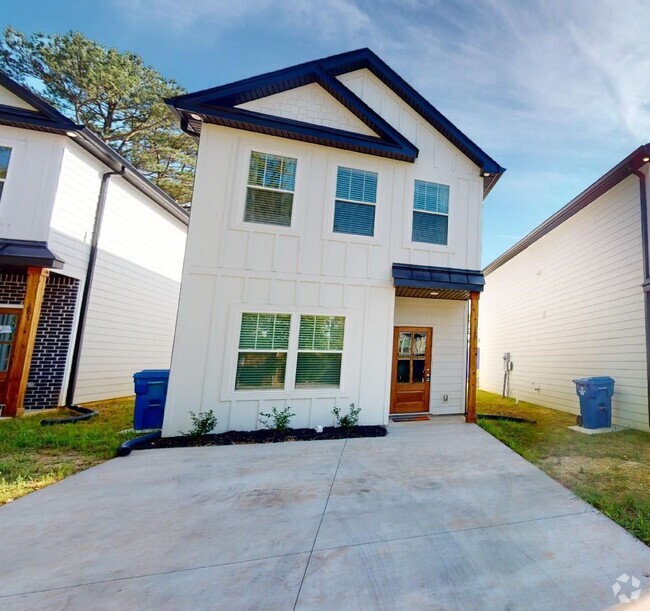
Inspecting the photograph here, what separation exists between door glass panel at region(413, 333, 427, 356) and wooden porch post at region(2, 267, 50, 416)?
28.6 feet

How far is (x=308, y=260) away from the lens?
6.85 meters

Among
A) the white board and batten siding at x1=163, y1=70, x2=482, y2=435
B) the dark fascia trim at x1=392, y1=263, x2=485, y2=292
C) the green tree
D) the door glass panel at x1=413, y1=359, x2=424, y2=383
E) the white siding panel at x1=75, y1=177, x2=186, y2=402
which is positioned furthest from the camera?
the green tree

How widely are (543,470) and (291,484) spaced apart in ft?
12.0

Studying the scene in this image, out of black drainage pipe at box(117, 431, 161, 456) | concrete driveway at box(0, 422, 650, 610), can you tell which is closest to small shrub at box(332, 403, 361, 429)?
concrete driveway at box(0, 422, 650, 610)

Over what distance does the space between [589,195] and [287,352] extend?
928cm

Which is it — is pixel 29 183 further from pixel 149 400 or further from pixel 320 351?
pixel 320 351

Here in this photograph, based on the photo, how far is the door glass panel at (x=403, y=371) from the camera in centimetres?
779

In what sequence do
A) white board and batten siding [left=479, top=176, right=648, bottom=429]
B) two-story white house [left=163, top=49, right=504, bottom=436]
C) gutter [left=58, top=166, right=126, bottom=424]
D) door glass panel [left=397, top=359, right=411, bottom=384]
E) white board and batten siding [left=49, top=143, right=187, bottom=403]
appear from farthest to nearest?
gutter [left=58, top=166, right=126, bottom=424], white board and batten siding [left=49, top=143, right=187, bottom=403], door glass panel [left=397, top=359, right=411, bottom=384], white board and batten siding [left=479, top=176, right=648, bottom=429], two-story white house [left=163, top=49, right=504, bottom=436]

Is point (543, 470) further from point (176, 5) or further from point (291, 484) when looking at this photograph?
point (176, 5)

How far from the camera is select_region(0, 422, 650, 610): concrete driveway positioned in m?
2.33

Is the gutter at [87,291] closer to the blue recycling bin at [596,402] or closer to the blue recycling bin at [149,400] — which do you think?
the blue recycling bin at [149,400]

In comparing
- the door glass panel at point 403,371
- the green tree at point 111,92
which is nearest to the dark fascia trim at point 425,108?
the door glass panel at point 403,371

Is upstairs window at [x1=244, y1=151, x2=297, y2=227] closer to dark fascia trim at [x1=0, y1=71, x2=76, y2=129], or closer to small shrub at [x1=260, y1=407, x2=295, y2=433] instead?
small shrub at [x1=260, y1=407, x2=295, y2=433]

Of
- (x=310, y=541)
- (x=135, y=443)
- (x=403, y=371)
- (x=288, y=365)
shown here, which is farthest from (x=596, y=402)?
(x=135, y=443)
